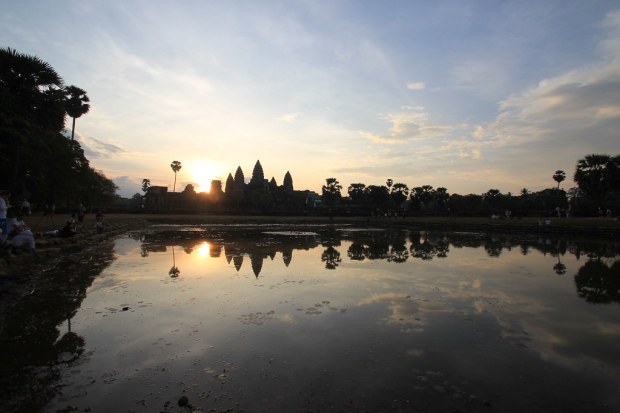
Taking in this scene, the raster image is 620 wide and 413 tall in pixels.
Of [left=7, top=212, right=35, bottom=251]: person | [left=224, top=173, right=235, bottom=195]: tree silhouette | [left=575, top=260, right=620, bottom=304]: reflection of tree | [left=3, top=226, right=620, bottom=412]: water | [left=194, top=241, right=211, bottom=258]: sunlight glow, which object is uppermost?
[left=224, top=173, right=235, bottom=195]: tree silhouette

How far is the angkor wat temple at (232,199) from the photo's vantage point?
7564cm

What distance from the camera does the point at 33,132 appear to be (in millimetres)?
20062

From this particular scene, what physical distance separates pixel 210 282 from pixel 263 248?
25.4ft

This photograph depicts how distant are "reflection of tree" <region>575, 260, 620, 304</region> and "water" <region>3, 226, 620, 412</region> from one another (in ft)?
0.32

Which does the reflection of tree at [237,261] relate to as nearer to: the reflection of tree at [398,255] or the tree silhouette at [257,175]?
the reflection of tree at [398,255]

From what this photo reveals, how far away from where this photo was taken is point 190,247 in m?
17.9

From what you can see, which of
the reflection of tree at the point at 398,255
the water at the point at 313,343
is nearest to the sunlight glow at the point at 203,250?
the water at the point at 313,343

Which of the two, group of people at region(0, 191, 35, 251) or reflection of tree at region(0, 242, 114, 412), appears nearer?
reflection of tree at region(0, 242, 114, 412)

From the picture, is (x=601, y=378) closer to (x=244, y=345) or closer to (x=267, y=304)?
(x=244, y=345)

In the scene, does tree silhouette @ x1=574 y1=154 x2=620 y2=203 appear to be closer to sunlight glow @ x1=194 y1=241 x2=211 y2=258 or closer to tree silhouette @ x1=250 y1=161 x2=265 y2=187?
sunlight glow @ x1=194 y1=241 x2=211 y2=258

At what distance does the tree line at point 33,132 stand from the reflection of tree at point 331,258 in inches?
541

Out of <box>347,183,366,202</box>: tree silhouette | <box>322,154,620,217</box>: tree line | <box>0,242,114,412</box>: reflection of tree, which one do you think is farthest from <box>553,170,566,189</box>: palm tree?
<box>0,242,114,412</box>: reflection of tree

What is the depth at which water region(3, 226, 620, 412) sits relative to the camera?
409cm

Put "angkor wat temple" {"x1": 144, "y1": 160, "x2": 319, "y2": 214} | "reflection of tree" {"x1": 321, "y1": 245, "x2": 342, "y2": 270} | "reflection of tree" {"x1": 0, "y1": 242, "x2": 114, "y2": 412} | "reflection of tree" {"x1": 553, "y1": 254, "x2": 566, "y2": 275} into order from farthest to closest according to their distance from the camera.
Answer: "angkor wat temple" {"x1": 144, "y1": 160, "x2": 319, "y2": 214}
"reflection of tree" {"x1": 321, "y1": 245, "x2": 342, "y2": 270}
"reflection of tree" {"x1": 553, "y1": 254, "x2": 566, "y2": 275}
"reflection of tree" {"x1": 0, "y1": 242, "x2": 114, "y2": 412}
